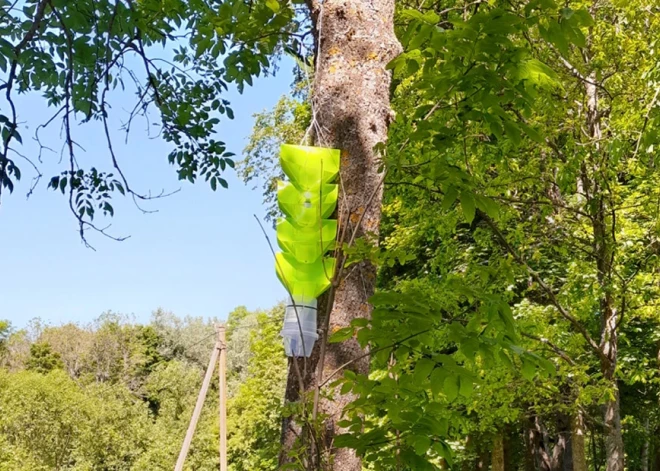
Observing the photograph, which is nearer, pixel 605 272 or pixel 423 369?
pixel 423 369

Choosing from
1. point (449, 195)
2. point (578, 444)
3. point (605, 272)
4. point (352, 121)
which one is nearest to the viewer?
point (449, 195)

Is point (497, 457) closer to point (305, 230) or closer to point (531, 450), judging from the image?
point (531, 450)

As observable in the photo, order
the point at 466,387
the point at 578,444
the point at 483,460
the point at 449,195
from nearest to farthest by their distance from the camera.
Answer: the point at 466,387 < the point at 449,195 < the point at 578,444 < the point at 483,460

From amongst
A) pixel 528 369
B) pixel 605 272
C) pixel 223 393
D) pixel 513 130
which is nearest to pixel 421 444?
pixel 528 369

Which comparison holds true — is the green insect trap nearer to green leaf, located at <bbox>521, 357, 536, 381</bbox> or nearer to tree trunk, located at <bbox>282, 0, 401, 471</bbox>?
tree trunk, located at <bbox>282, 0, 401, 471</bbox>

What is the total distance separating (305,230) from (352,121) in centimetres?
38

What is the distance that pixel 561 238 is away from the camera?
4938 mm

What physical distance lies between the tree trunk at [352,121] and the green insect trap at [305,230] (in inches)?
2.0

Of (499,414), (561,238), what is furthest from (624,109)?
(499,414)

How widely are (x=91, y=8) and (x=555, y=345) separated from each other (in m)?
4.48

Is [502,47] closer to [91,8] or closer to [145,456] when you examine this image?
[91,8]

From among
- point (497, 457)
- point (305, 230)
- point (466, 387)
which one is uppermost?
point (305, 230)

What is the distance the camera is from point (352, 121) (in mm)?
1759

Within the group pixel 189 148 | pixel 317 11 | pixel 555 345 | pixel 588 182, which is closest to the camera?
pixel 317 11
